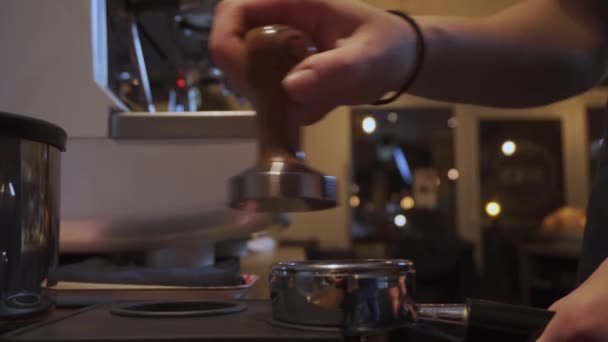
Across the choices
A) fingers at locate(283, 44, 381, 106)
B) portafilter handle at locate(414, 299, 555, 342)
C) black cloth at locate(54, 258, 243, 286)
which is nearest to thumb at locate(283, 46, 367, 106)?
fingers at locate(283, 44, 381, 106)

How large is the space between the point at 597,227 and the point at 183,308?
0.35 meters

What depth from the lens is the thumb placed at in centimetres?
34

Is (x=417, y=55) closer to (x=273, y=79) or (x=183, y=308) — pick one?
(x=273, y=79)

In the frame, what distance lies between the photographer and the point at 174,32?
906 millimetres

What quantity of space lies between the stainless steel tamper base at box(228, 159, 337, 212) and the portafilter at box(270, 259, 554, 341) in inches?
1.6

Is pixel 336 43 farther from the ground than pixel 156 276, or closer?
farther from the ground

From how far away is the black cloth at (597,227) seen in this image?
1.69ft

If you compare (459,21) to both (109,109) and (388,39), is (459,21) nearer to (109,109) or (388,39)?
(388,39)

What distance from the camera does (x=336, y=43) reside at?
39 centimetres

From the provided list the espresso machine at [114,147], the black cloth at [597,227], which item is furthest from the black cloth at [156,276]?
the black cloth at [597,227]

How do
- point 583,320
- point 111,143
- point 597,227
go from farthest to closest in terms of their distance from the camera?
point 111,143 → point 597,227 → point 583,320

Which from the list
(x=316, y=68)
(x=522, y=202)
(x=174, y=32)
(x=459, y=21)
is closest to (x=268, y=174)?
(x=316, y=68)

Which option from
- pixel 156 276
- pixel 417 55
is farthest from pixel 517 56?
pixel 156 276

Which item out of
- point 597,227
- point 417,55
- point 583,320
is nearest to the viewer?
point 583,320
